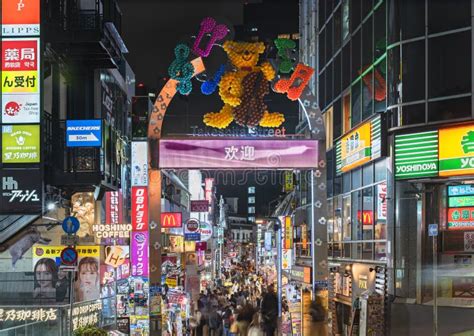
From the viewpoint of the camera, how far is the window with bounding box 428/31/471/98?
1802 cm

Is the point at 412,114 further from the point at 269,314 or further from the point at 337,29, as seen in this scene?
the point at 337,29

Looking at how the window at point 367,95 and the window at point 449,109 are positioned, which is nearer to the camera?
the window at point 449,109

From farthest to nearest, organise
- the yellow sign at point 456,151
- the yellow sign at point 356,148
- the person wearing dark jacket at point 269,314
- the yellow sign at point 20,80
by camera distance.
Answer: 1. the yellow sign at point 356,148
2. the person wearing dark jacket at point 269,314
3. the yellow sign at point 456,151
4. the yellow sign at point 20,80

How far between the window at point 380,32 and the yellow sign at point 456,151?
3743mm

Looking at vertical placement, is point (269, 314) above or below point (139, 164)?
below

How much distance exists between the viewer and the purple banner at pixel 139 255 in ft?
82.2

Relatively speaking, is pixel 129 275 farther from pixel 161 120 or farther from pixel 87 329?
pixel 87 329

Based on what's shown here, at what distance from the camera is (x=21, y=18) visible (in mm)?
16359

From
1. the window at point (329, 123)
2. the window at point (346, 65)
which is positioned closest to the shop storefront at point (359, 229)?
the window at point (329, 123)

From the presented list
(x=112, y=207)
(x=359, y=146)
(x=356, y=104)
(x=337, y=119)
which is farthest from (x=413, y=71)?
(x=112, y=207)

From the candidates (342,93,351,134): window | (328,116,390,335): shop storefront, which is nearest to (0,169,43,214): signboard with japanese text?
(328,116,390,335): shop storefront

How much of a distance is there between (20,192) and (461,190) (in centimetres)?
1133

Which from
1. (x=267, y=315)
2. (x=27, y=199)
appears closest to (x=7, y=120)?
(x=27, y=199)

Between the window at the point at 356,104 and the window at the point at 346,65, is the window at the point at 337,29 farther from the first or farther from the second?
the window at the point at 356,104
